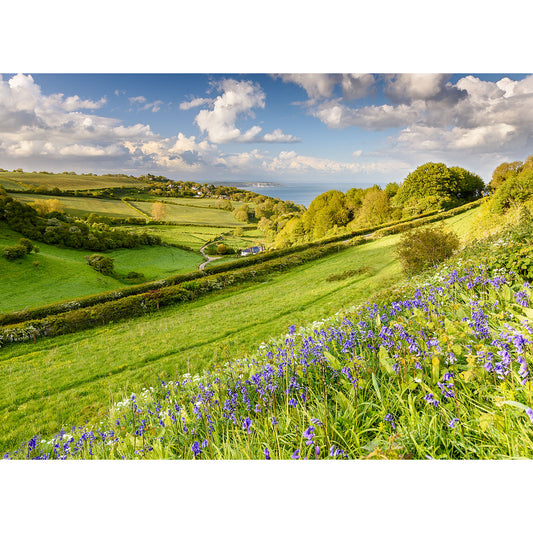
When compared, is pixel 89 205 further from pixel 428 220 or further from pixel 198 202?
pixel 428 220

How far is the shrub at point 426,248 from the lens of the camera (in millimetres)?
9078

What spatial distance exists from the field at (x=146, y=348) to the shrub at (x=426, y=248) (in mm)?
1198

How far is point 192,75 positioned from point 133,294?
9.95 meters

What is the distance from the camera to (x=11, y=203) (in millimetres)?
7852

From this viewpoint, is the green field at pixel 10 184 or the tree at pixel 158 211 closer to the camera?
the green field at pixel 10 184

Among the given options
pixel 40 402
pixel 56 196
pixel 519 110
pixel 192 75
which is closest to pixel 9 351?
pixel 40 402

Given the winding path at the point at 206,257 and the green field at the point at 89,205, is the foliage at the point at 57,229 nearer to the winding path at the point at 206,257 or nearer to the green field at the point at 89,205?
the green field at the point at 89,205

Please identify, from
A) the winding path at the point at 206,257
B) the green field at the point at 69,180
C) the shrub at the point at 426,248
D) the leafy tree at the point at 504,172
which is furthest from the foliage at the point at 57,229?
the leafy tree at the point at 504,172

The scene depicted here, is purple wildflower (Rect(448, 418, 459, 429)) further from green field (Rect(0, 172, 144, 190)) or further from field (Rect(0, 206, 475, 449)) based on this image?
green field (Rect(0, 172, 144, 190))

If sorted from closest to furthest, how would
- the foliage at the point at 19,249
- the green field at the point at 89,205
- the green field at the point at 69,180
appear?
the green field at the point at 69,180, the foliage at the point at 19,249, the green field at the point at 89,205

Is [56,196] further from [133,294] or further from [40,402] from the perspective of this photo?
[40,402]

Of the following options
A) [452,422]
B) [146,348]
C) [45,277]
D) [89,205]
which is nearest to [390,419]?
[452,422]

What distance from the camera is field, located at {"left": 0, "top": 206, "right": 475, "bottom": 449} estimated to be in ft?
17.6

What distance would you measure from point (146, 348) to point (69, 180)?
22.7ft
